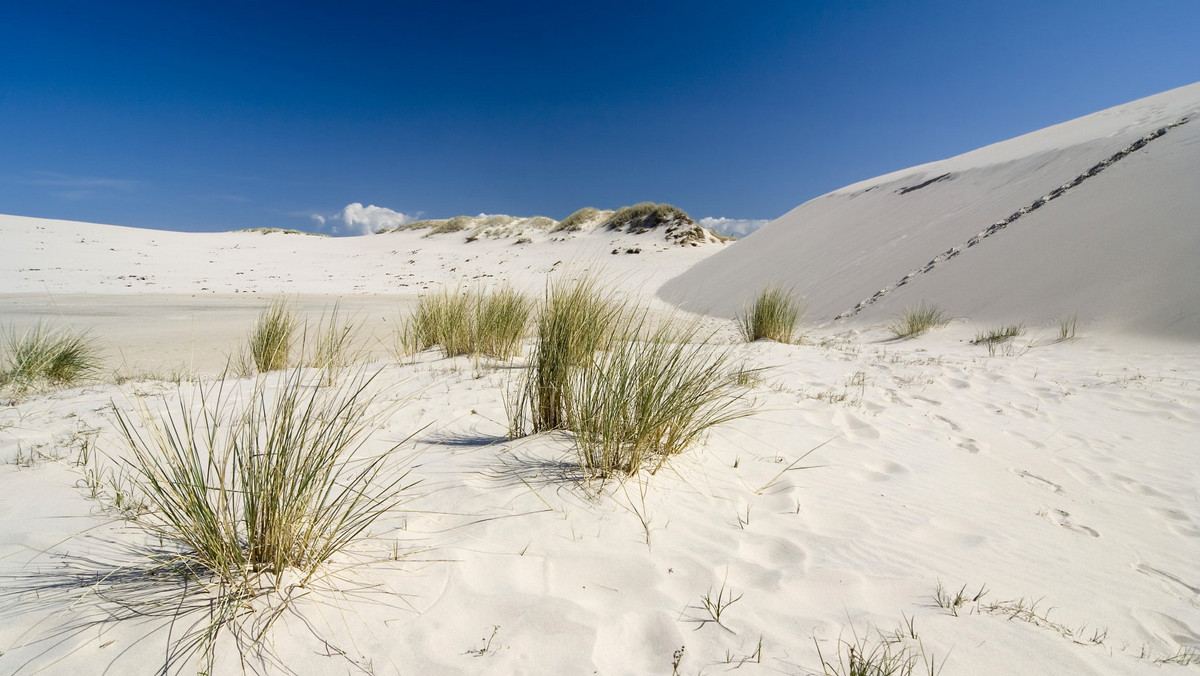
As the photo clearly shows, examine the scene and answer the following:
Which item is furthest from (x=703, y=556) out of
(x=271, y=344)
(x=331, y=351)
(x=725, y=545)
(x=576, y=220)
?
(x=576, y=220)

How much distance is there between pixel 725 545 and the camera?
5.26ft

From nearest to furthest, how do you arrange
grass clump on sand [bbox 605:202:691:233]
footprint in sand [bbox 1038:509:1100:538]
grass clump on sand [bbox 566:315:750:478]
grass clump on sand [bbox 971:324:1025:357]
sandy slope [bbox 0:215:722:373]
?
1. footprint in sand [bbox 1038:509:1100:538]
2. grass clump on sand [bbox 566:315:750:478]
3. grass clump on sand [bbox 971:324:1025:357]
4. sandy slope [bbox 0:215:722:373]
5. grass clump on sand [bbox 605:202:691:233]

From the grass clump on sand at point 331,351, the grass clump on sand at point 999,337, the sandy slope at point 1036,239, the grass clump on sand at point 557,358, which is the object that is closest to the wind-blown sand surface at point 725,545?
the grass clump on sand at point 557,358

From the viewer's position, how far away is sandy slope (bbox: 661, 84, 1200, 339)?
529 cm

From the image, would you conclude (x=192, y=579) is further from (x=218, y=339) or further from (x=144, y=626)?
(x=218, y=339)

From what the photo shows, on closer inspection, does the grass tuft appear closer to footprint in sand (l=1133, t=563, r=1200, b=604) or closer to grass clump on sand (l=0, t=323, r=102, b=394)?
footprint in sand (l=1133, t=563, r=1200, b=604)

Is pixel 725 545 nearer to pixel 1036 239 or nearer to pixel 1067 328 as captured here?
pixel 1067 328

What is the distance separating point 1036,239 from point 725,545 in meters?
7.62

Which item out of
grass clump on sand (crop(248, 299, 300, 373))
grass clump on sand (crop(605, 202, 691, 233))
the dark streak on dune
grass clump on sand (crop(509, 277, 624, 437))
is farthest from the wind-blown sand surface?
grass clump on sand (crop(605, 202, 691, 233))

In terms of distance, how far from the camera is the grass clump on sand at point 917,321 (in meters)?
6.15

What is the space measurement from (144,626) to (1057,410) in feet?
14.6

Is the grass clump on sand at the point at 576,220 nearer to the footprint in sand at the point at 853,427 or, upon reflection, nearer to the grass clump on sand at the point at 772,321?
the grass clump on sand at the point at 772,321

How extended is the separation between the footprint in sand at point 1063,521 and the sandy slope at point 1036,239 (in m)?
3.45

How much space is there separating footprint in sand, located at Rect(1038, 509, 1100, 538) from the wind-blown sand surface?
0.04ft
